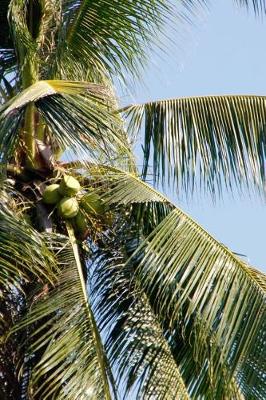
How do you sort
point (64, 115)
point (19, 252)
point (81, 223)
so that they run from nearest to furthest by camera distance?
point (64, 115) < point (19, 252) < point (81, 223)

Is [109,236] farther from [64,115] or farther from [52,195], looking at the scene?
[64,115]

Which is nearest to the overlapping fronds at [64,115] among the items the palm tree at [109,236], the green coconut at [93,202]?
the palm tree at [109,236]

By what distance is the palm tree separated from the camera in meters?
6.77

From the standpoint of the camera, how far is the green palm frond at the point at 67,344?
6.66 metres

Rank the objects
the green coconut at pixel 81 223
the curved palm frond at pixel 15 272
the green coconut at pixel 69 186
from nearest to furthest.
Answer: the curved palm frond at pixel 15 272, the green coconut at pixel 69 186, the green coconut at pixel 81 223

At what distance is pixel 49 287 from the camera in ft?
23.7

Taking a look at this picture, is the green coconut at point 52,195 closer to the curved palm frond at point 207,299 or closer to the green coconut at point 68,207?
the green coconut at point 68,207

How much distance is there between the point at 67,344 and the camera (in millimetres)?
6793

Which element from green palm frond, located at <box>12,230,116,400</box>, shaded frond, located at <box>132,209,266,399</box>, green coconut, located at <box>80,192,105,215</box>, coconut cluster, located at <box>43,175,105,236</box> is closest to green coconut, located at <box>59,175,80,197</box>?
coconut cluster, located at <box>43,175,105,236</box>

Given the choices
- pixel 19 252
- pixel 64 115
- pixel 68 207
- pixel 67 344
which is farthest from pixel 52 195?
pixel 67 344

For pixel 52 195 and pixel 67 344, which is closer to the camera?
pixel 67 344

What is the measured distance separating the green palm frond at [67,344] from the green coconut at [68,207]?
27cm

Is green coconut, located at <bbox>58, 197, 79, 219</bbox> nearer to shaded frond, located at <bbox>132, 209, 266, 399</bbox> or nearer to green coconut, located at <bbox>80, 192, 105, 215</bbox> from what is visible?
green coconut, located at <bbox>80, 192, 105, 215</bbox>

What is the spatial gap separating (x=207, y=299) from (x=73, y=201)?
1.17 metres
